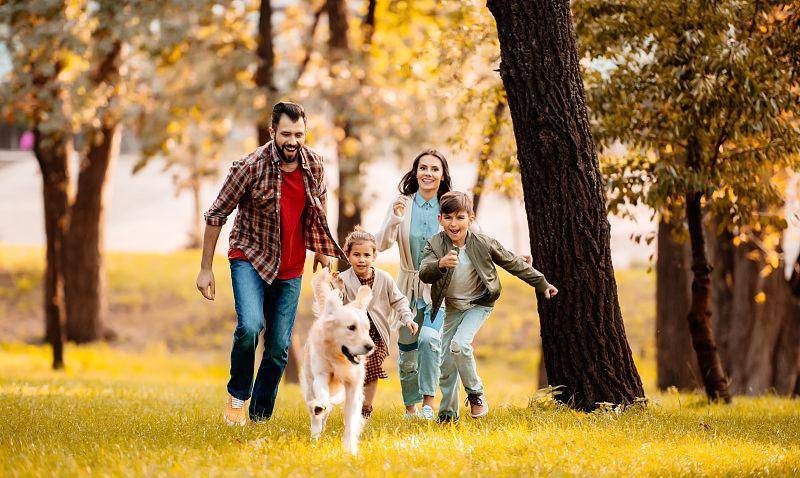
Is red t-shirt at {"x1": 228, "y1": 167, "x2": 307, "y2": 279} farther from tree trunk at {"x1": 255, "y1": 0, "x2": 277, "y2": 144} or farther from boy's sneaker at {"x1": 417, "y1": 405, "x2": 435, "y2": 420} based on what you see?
tree trunk at {"x1": 255, "y1": 0, "x2": 277, "y2": 144}

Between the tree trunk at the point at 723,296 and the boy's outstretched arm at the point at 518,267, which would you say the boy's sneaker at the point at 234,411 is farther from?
the tree trunk at the point at 723,296

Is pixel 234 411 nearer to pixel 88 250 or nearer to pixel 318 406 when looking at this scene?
pixel 318 406

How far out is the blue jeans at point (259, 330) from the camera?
6.86m

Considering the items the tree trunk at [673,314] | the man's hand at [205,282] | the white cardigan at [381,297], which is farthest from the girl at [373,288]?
the tree trunk at [673,314]

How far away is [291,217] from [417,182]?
1.47 meters

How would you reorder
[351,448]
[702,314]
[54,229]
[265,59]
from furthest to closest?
[54,229]
[265,59]
[702,314]
[351,448]

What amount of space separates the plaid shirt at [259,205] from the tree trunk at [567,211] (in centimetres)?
185

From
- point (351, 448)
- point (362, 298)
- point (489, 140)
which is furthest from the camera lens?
point (489, 140)

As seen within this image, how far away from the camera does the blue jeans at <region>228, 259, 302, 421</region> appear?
22.5ft

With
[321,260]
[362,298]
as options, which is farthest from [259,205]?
[362,298]

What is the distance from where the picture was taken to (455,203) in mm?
7164

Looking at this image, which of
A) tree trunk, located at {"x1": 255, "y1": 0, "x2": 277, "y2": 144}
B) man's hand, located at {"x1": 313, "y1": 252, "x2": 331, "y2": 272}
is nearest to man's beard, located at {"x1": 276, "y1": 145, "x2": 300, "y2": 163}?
man's hand, located at {"x1": 313, "y1": 252, "x2": 331, "y2": 272}

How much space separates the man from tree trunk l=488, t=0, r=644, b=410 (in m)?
1.84

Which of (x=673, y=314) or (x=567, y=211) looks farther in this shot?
(x=673, y=314)
